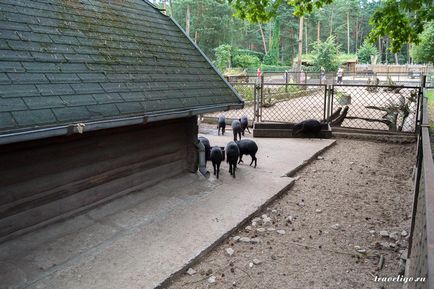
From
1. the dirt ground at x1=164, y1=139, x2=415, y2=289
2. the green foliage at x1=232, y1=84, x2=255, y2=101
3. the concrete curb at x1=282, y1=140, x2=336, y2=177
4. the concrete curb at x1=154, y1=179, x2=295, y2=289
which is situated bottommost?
the dirt ground at x1=164, y1=139, x2=415, y2=289

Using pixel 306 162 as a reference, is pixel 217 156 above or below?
above

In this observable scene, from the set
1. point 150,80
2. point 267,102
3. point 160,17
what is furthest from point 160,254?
point 267,102

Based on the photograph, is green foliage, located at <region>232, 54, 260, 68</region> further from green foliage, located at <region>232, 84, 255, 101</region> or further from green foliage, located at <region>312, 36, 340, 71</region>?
green foliage, located at <region>232, 84, 255, 101</region>

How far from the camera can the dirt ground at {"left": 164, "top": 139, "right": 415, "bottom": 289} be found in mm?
4195

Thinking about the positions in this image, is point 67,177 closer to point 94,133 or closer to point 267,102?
point 94,133

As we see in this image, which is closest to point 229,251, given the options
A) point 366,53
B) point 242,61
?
point 242,61

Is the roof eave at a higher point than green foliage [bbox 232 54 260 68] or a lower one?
lower

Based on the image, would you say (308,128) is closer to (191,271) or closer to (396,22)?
(396,22)

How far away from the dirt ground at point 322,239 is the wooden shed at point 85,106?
207 cm

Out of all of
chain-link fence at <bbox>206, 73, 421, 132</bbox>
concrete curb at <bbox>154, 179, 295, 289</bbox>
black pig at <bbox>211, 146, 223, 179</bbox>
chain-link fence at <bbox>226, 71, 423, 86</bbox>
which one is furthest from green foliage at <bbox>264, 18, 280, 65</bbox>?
concrete curb at <bbox>154, 179, 295, 289</bbox>

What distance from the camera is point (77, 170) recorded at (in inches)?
203

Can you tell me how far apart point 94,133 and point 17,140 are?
1.64 meters

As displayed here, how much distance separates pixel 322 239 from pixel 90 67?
4.16 meters

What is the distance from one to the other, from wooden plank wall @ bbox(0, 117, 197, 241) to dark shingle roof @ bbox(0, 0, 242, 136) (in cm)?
57
